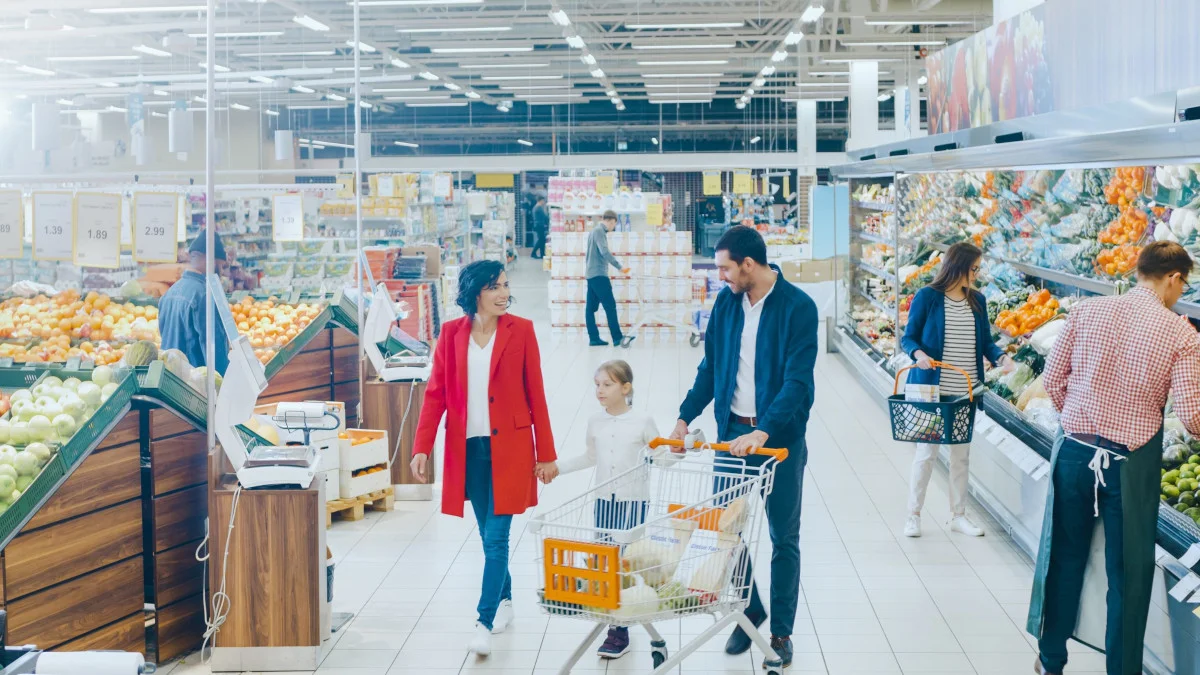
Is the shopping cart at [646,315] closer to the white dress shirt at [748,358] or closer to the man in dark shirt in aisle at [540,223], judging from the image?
the white dress shirt at [748,358]

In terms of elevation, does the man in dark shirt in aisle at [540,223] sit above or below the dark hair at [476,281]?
above

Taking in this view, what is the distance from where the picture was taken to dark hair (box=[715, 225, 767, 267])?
402cm

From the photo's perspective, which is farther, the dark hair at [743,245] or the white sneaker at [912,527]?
the white sneaker at [912,527]

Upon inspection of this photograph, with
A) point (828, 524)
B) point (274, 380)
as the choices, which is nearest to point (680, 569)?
point (828, 524)

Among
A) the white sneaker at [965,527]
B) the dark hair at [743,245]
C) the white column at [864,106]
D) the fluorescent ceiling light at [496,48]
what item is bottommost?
the white sneaker at [965,527]

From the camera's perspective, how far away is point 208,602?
4.54m

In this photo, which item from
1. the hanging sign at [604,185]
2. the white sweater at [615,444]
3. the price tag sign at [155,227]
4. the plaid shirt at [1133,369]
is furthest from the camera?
the hanging sign at [604,185]

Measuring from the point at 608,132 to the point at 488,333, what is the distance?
1090 inches

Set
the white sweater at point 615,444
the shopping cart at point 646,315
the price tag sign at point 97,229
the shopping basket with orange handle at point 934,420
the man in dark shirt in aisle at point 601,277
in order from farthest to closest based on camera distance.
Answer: the shopping cart at point 646,315
the man in dark shirt in aisle at point 601,277
the shopping basket with orange handle at point 934,420
the price tag sign at point 97,229
the white sweater at point 615,444

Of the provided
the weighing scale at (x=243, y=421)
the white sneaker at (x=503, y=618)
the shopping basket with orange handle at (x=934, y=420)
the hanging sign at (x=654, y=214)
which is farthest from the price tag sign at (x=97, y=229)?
the hanging sign at (x=654, y=214)

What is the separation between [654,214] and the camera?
14594 mm

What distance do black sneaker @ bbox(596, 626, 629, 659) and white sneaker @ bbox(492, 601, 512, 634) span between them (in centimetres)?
46

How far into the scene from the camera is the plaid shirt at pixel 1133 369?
361 centimetres

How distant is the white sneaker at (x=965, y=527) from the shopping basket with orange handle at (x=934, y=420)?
59 centimetres
